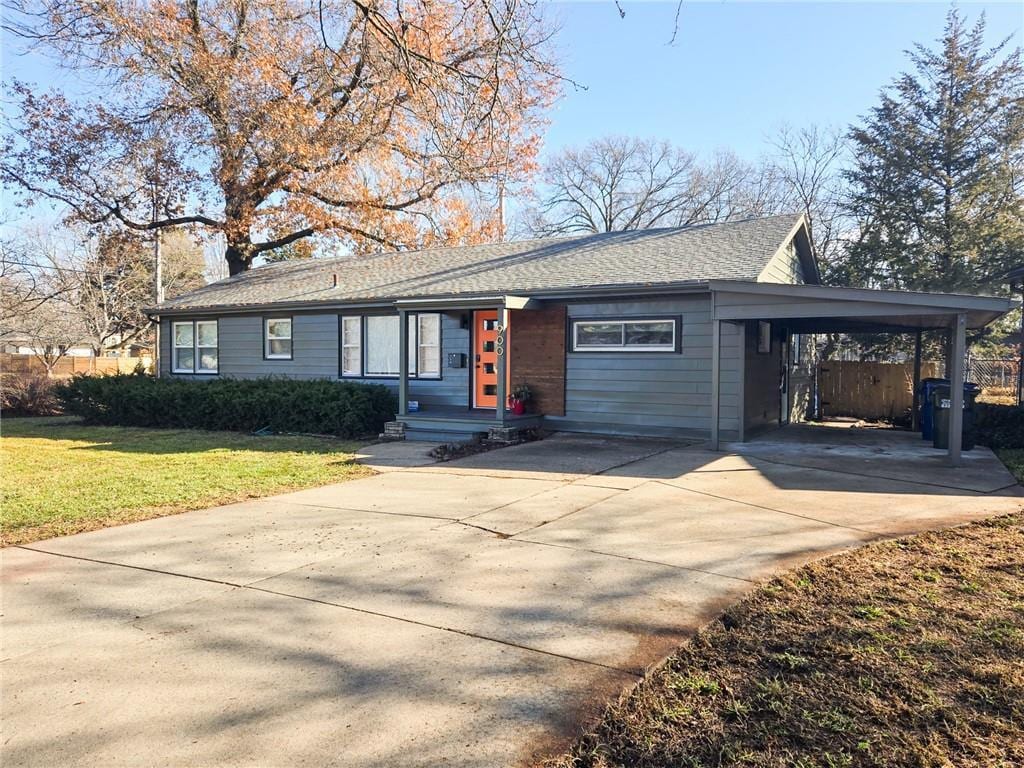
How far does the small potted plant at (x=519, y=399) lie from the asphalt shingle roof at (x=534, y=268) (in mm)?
1926

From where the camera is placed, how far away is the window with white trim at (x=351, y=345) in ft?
50.2

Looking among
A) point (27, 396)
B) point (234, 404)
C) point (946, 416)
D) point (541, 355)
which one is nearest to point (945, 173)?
point (946, 416)

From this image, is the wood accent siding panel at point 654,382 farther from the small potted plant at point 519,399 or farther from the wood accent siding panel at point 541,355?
the small potted plant at point 519,399

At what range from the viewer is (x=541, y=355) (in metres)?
13.0

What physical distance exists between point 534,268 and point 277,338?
6.99 meters

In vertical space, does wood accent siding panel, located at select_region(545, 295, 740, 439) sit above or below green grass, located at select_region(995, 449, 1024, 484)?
above

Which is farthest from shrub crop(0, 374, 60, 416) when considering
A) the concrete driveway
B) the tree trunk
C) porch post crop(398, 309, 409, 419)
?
the concrete driveway

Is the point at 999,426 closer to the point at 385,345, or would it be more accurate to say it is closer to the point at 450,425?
the point at 450,425

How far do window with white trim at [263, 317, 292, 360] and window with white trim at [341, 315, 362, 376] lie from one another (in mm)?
1766

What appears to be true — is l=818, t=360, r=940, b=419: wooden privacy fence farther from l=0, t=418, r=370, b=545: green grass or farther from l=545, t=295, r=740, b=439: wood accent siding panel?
l=0, t=418, r=370, b=545: green grass

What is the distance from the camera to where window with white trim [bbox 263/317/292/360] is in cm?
1645

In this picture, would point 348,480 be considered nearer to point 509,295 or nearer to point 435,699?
point 509,295

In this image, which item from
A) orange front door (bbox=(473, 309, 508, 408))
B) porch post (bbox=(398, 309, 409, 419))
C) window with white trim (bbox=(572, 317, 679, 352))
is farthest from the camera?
A: orange front door (bbox=(473, 309, 508, 408))

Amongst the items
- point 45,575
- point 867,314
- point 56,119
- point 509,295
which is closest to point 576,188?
point 56,119
